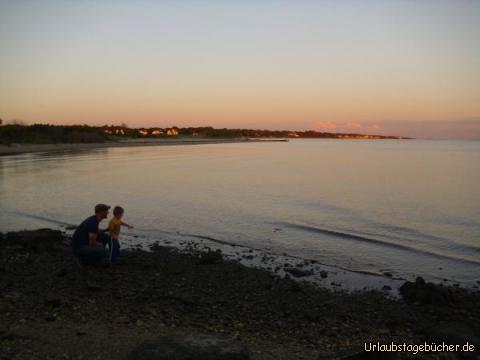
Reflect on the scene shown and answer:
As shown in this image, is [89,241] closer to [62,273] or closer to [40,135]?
[62,273]

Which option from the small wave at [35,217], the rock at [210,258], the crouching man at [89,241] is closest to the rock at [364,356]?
the rock at [210,258]

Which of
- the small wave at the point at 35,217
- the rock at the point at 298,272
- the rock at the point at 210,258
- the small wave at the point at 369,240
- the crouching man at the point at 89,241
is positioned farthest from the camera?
the small wave at the point at 35,217

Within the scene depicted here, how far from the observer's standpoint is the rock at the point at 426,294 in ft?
32.8

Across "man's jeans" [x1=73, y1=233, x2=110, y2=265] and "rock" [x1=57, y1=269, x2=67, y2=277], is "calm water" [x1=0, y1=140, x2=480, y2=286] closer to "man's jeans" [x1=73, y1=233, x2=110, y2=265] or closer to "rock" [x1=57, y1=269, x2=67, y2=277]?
"man's jeans" [x1=73, y1=233, x2=110, y2=265]

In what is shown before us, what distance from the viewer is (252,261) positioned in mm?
13844

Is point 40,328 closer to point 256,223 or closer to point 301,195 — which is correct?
point 256,223

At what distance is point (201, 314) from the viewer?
884 cm

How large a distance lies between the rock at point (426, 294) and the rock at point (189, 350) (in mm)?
5816

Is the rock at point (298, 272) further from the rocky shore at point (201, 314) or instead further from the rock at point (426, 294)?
the rock at point (426, 294)

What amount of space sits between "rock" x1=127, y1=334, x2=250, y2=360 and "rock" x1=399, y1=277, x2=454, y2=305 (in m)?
5.82

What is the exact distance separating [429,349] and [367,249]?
845cm

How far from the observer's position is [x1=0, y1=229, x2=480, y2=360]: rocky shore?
677 centimetres

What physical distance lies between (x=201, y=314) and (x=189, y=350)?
2931mm

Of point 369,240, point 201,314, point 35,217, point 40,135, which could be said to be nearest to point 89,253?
point 201,314
